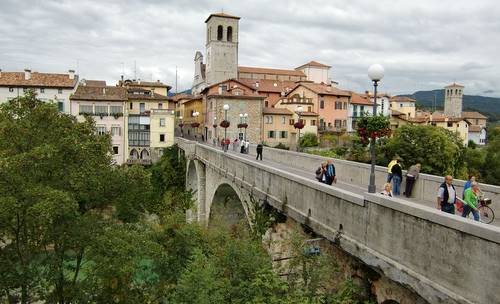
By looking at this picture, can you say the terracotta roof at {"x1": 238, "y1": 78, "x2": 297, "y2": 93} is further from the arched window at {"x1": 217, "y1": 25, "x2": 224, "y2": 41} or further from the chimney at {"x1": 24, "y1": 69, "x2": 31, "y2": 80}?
the chimney at {"x1": 24, "y1": 69, "x2": 31, "y2": 80}

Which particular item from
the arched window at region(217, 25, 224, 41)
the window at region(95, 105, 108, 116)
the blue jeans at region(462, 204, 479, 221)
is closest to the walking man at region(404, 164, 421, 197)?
the blue jeans at region(462, 204, 479, 221)

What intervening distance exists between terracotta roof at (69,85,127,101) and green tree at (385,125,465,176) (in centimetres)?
3699

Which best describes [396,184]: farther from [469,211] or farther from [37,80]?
[37,80]

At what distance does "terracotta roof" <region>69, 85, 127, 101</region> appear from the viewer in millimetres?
55938

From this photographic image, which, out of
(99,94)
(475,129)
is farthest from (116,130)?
(475,129)

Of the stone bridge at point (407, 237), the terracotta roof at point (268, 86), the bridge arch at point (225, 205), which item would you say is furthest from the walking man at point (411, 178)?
the terracotta roof at point (268, 86)

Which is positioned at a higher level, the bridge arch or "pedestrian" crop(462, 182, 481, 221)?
"pedestrian" crop(462, 182, 481, 221)

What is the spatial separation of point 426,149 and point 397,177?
1421 inches

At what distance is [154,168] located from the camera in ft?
168

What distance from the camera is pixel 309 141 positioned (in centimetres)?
5975

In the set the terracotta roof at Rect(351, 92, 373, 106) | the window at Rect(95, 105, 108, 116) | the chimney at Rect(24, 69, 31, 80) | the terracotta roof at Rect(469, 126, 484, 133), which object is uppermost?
the chimney at Rect(24, 69, 31, 80)

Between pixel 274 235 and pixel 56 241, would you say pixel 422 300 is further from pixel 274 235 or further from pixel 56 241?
pixel 56 241

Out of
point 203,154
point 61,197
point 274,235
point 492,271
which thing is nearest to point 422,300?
point 492,271

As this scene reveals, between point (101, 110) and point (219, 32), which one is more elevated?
point (219, 32)
